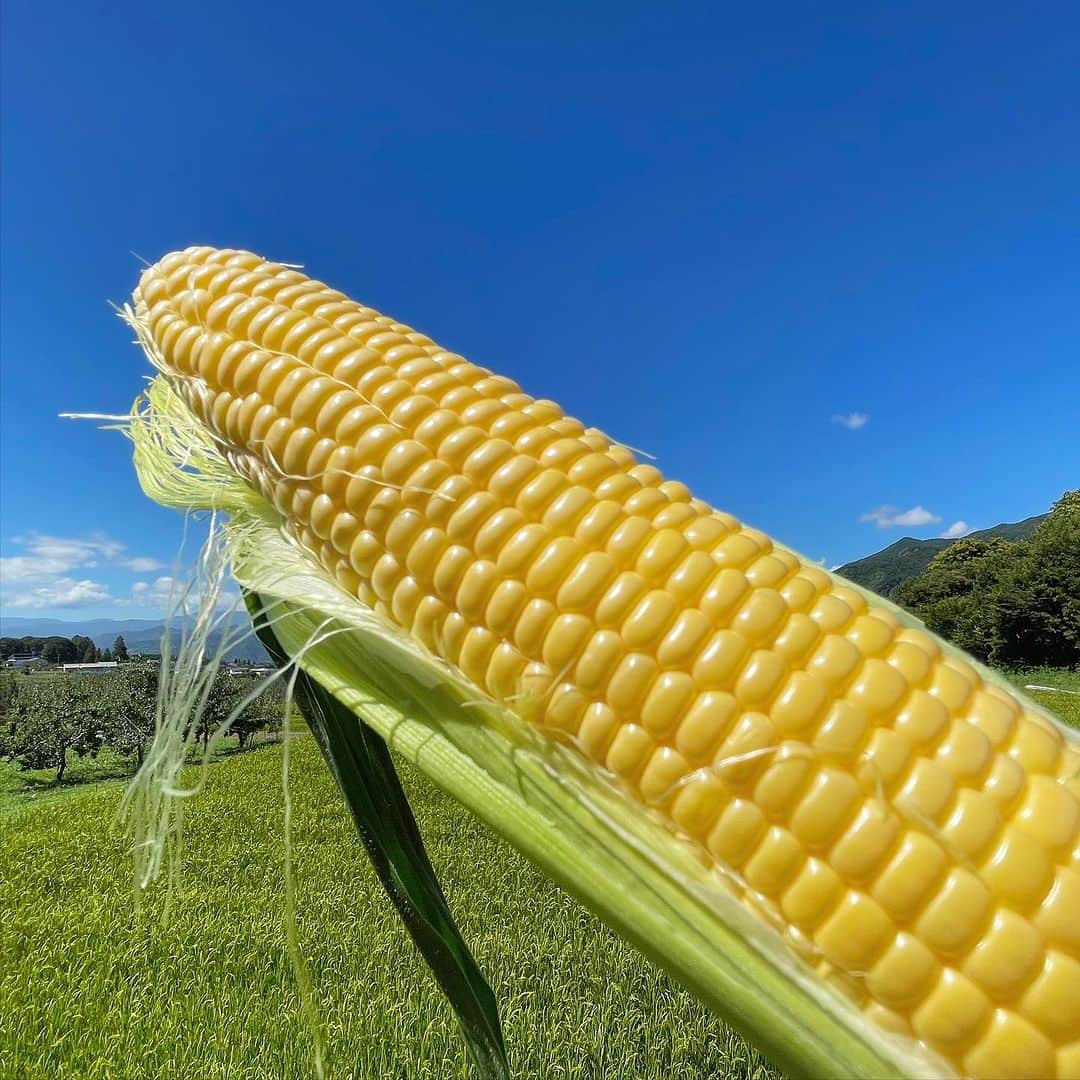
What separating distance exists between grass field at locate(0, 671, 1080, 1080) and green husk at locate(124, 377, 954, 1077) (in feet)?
9.81

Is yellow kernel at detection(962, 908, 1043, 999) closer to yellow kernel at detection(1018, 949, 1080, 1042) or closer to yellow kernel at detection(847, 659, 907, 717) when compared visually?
yellow kernel at detection(1018, 949, 1080, 1042)

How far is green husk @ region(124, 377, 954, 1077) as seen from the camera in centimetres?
101

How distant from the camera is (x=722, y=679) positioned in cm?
110

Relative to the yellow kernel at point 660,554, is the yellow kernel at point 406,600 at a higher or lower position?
lower

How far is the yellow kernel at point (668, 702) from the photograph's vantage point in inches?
43.4

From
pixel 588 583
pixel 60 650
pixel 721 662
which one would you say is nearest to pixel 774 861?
pixel 721 662

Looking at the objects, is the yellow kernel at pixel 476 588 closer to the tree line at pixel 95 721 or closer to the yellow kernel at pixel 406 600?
the yellow kernel at pixel 406 600

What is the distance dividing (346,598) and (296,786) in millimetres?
9928

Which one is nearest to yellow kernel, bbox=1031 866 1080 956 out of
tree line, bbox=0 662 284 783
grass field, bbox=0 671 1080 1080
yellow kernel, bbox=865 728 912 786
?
yellow kernel, bbox=865 728 912 786

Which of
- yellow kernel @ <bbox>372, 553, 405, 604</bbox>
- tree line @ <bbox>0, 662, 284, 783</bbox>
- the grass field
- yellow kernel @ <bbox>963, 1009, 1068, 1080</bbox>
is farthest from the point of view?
tree line @ <bbox>0, 662, 284, 783</bbox>

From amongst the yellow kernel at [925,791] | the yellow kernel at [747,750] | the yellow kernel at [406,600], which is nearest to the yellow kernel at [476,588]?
the yellow kernel at [406,600]

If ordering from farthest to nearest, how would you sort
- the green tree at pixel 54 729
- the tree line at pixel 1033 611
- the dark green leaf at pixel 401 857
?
the tree line at pixel 1033 611 < the green tree at pixel 54 729 < the dark green leaf at pixel 401 857

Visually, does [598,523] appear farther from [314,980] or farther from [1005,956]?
[314,980]

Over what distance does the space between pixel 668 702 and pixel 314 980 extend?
4301 millimetres
